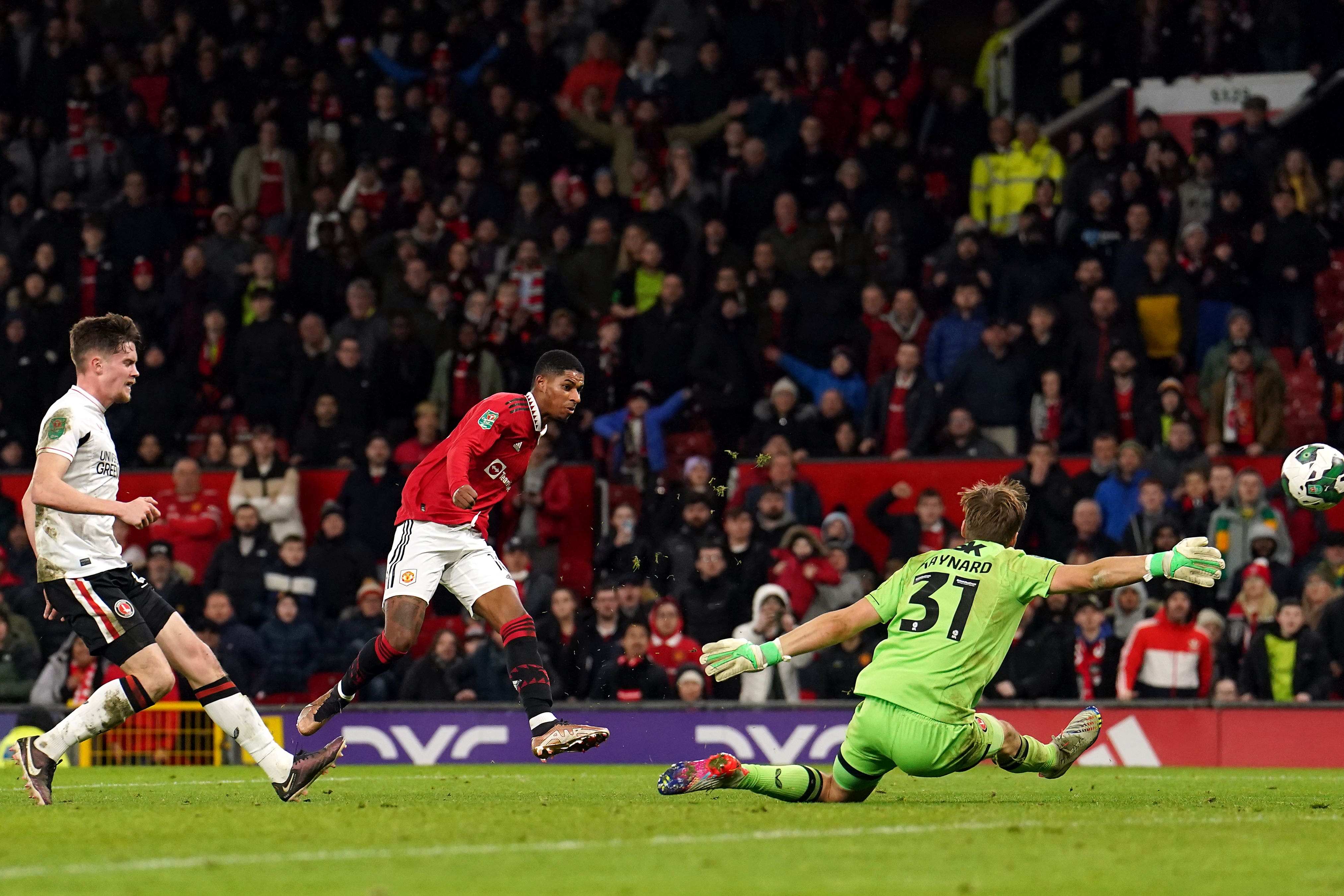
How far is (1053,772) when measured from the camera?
948cm

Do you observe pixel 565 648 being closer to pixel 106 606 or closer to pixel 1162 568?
pixel 106 606

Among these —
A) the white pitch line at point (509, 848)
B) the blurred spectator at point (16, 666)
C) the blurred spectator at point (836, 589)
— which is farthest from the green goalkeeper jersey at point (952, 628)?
the blurred spectator at point (16, 666)

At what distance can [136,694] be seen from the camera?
9312mm

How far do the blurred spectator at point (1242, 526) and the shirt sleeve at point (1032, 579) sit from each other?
7.61 m

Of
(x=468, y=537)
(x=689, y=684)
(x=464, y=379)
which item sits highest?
(x=464, y=379)

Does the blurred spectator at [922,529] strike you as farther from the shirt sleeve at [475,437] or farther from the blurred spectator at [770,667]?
the shirt sleeve at [475,437]

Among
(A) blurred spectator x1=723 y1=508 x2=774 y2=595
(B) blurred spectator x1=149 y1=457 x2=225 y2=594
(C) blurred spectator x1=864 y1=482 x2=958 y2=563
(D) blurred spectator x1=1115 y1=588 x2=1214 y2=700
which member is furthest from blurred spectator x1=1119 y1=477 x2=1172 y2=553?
(B) blurred spectator x1=149 y1=457 x2=225 y2=594

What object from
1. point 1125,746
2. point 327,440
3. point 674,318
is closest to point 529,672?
point 1125,746

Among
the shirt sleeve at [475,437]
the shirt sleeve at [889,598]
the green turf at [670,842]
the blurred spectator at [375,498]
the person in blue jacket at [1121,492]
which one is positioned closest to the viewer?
the green turf at [670,842]

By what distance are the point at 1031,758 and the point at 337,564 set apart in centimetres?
941

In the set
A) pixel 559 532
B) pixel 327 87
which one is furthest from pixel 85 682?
pixel 327 87

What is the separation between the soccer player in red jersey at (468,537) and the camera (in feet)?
34.3

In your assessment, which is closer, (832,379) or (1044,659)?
(1044,659)

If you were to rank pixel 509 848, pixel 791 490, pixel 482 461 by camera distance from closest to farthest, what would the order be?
pixel 509 848 → pixel 482 461 → pixel 791 490
